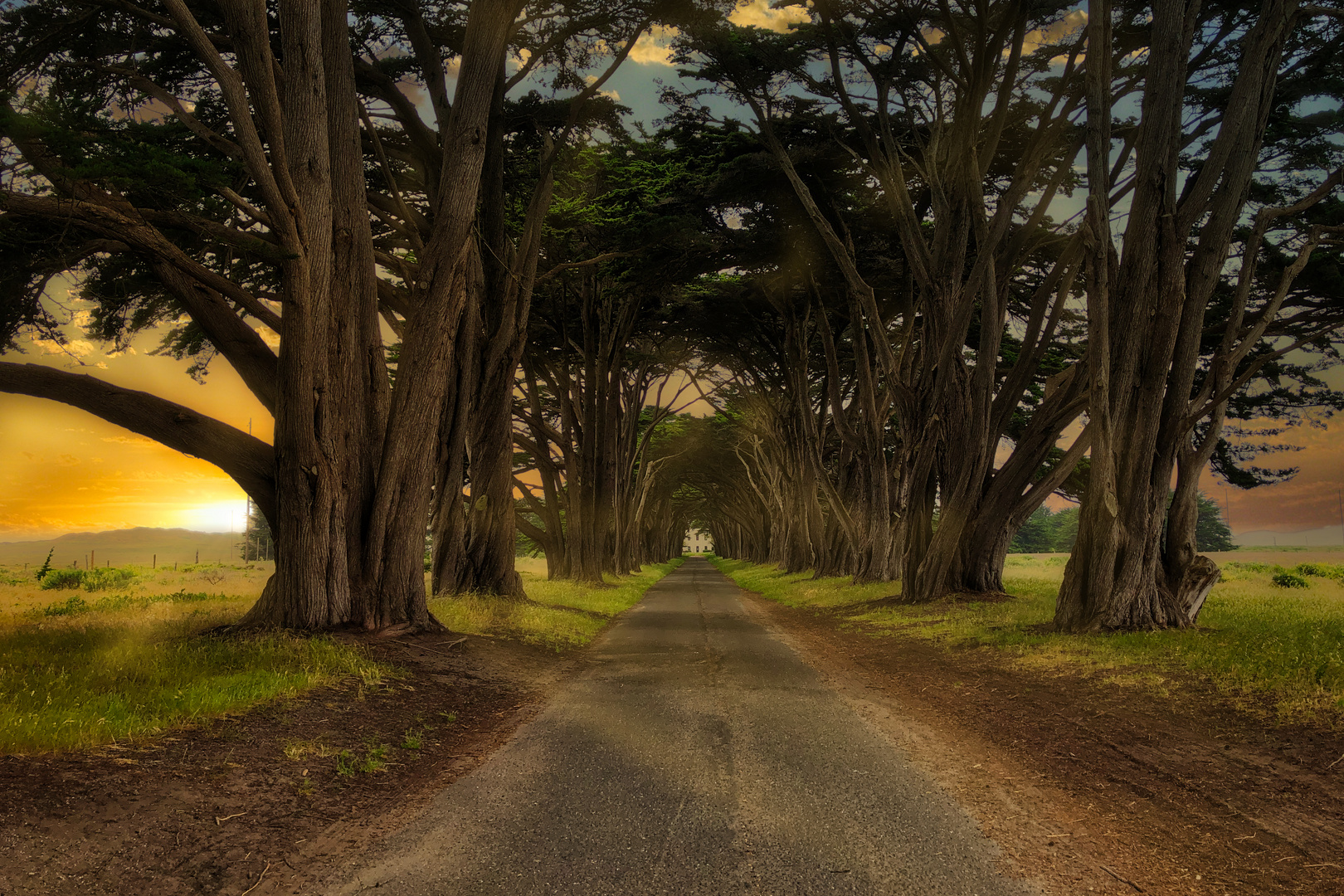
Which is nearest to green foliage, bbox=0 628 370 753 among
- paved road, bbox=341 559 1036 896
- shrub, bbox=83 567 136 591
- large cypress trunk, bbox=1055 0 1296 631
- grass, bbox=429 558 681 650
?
paved road, bbox=341 559 1036 896

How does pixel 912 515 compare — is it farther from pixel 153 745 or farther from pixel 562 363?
pixel 153 745

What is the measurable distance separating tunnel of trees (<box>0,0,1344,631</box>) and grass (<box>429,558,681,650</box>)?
3.74 ft

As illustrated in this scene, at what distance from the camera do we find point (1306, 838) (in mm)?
3971

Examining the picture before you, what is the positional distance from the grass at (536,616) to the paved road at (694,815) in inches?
163

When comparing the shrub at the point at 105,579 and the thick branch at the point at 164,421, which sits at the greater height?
the thick branch at the point at 164,421

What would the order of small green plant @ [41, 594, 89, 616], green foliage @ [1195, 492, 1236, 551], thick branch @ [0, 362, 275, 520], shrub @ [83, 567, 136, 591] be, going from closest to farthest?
thick branch @ [0, 362, 275, 520], small green plant @ [41, 594, 89, 616], shrub @ [83, 567, 136, 591], green foliage @ [1195, 492, 1236, 551]

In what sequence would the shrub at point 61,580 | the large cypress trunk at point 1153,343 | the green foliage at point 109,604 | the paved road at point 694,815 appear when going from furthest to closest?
the shrub at point 61,580, the green foliage at point 109,604, the large cypress trunk at point 1153,343, the paved road at point 694,815

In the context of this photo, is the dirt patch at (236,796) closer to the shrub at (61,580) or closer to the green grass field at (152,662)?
the green grass field at (152,662)

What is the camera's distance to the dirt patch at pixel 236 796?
3.36 m

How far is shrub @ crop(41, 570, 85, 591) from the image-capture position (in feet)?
63.1

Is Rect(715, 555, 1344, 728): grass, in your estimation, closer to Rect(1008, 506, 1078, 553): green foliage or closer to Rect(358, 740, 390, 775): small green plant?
Rect(358, 740, 390, 775): small green plant

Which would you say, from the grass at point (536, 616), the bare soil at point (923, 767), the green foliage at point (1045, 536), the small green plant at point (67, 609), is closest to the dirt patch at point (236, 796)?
the bare soil at point (923, 767)

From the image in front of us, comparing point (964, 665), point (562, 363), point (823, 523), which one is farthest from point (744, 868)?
point (823, 523)

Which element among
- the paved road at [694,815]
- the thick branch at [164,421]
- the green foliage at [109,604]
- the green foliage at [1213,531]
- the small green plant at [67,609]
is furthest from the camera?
the green foliage at [1213,531]
